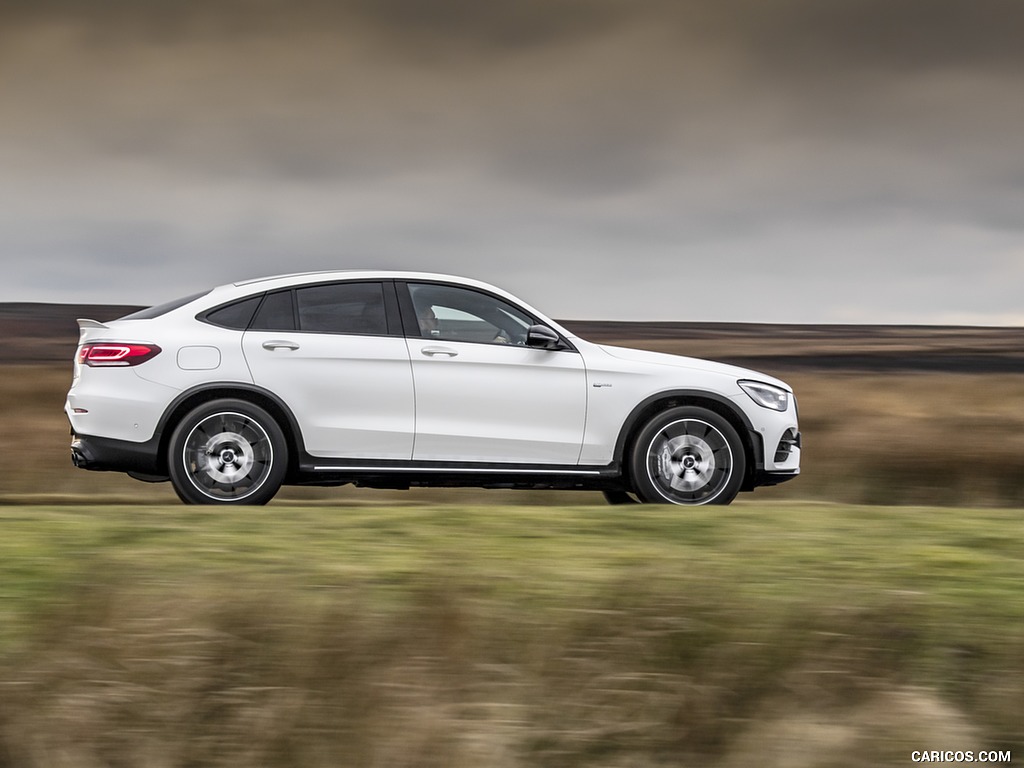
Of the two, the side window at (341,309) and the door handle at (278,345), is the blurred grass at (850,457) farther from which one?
the side window at (341,309)

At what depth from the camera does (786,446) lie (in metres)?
9.12

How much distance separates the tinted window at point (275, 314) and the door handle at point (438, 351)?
35.2 inches

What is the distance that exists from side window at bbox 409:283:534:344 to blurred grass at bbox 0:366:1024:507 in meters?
2.50

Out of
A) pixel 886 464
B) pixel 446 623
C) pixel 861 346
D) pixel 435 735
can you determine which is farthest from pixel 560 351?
pixel 861 346

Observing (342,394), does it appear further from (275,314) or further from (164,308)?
(164,308)

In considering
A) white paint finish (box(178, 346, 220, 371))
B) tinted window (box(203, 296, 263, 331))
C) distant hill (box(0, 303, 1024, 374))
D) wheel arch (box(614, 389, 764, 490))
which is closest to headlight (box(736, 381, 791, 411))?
wheel arch (box(614, 389, 764, 490))

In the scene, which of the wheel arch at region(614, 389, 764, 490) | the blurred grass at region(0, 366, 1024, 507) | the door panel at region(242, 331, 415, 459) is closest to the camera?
the door panel at region(242, 331, 415, 459)

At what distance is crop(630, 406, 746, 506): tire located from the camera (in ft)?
29.2

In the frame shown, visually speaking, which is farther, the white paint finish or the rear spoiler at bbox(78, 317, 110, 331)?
the rear spoiler at bbox(78, 317, 110, 331)

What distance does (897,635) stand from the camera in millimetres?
5672

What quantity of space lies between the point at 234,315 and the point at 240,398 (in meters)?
0.56

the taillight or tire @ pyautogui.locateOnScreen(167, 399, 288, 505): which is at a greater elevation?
the taillight

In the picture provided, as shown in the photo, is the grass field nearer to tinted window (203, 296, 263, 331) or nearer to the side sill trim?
the side sill trim

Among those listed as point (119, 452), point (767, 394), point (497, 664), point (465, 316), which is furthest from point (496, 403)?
point (497, 664)
